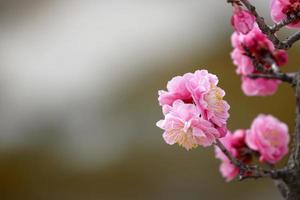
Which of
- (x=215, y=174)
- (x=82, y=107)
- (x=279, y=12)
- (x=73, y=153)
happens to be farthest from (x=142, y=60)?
(x=279, y=12)

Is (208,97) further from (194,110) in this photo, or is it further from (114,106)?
(114,106)

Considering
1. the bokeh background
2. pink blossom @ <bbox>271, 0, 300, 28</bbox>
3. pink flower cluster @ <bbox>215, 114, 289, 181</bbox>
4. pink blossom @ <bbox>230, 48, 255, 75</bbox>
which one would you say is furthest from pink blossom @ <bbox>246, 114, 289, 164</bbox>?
the bokeh background

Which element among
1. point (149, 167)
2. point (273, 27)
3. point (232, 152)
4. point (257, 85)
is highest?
point (273, 27)

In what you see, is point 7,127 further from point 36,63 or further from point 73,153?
point 36,63

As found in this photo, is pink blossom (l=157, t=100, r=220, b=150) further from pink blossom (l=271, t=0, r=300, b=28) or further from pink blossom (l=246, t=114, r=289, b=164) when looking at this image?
pink blossom (l=246, t=114, r=289, b=164)

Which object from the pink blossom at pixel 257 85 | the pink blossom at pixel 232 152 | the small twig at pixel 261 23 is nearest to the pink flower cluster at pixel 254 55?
the pink blossom at pixel 257 85

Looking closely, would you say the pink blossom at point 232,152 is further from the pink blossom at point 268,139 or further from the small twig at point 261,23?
the small twig at point 261,23

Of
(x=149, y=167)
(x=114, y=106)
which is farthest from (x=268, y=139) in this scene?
(x=114, y=106)
